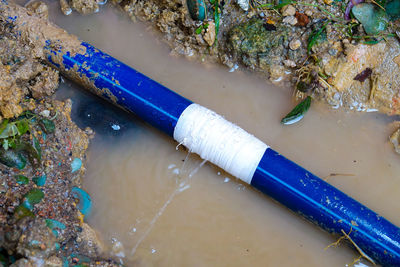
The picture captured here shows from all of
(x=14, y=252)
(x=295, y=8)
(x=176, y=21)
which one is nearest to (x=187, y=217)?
(x=14, y=252)

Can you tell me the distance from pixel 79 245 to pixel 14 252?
37 cm

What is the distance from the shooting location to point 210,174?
2570 millimetres

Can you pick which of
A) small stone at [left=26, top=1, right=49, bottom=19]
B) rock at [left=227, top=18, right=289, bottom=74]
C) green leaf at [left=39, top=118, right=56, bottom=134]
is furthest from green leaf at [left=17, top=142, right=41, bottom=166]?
rock at [left=227, top=18, right=289, bottom=74]

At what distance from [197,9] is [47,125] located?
116 cm

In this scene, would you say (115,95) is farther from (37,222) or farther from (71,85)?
(37,222)

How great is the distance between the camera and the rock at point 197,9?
8.92 feet

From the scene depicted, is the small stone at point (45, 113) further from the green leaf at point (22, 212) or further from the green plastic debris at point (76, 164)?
the green leaf at point (22, 212)

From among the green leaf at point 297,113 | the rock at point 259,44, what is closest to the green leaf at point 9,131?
the rock at point 259,44

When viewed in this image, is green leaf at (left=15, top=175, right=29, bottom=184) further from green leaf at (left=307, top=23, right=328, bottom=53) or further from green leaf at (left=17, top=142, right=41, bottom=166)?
green leaf at (left=307, top=23, right=328, bottom=53)

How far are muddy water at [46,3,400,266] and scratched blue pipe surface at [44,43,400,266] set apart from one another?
0.56ft

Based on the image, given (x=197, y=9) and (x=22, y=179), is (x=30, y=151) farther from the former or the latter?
(x=197, y=9)

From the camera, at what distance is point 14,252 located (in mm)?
1988

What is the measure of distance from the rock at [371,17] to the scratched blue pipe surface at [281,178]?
41.4 inches

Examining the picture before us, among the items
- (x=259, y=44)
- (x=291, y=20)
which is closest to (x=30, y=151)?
(x=259, y=44)
